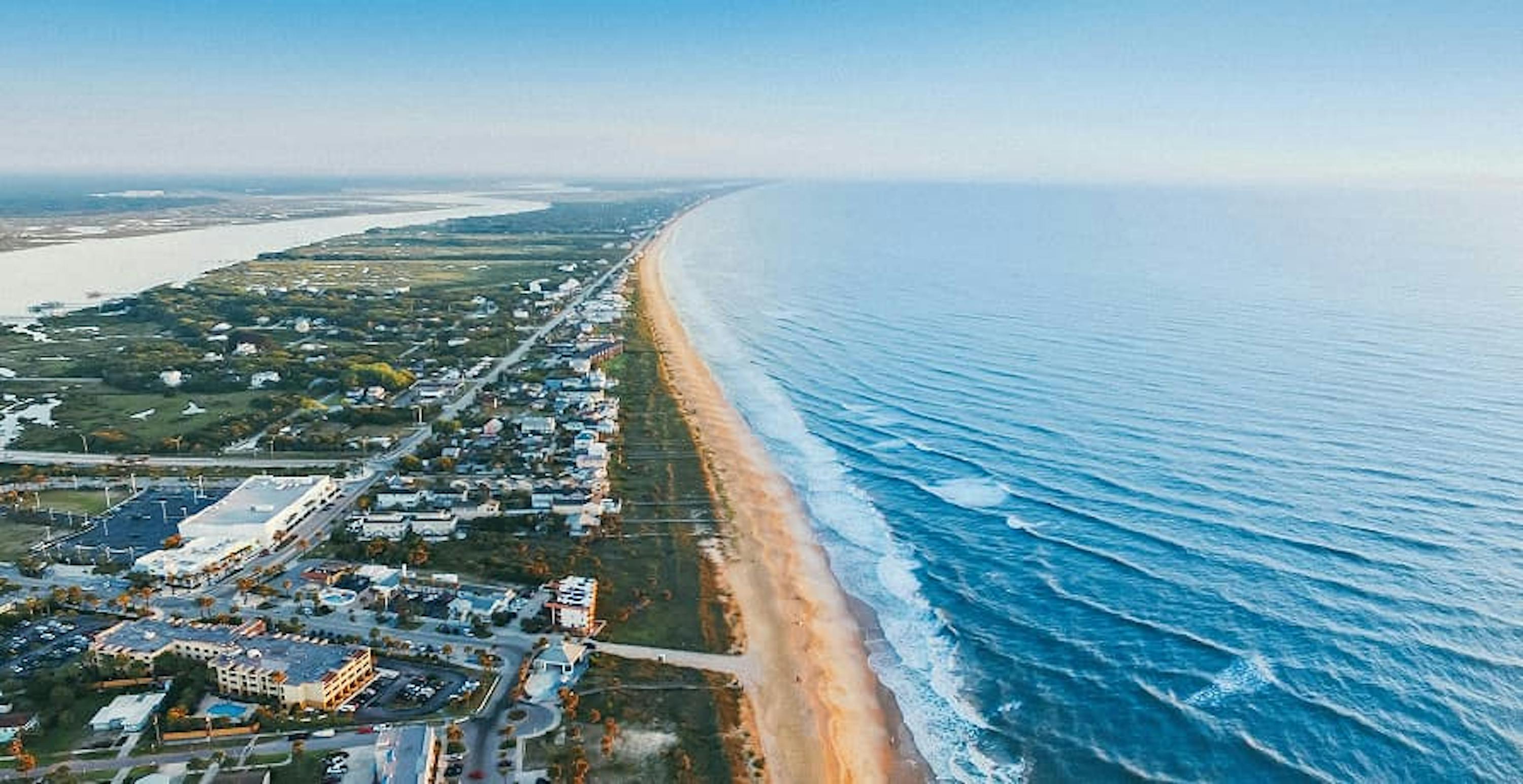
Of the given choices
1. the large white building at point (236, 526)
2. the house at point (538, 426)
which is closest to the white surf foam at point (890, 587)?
the house at point (538, 426)

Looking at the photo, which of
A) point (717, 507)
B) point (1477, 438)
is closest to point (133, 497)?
point (717, 507)

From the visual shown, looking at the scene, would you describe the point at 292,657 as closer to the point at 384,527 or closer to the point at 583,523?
the point at 384,527

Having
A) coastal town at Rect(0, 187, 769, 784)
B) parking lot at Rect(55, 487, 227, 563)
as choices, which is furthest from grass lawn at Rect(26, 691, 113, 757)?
parking lot at Rect(55, 487, 227, 563)

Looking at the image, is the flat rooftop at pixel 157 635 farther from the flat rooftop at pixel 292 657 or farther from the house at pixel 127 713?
the house at pixel 127 713

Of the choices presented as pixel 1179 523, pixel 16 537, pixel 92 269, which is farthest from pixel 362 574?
pixel 92 269

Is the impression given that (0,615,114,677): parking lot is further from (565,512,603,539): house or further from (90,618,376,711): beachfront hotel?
(565,512,603,539): house
